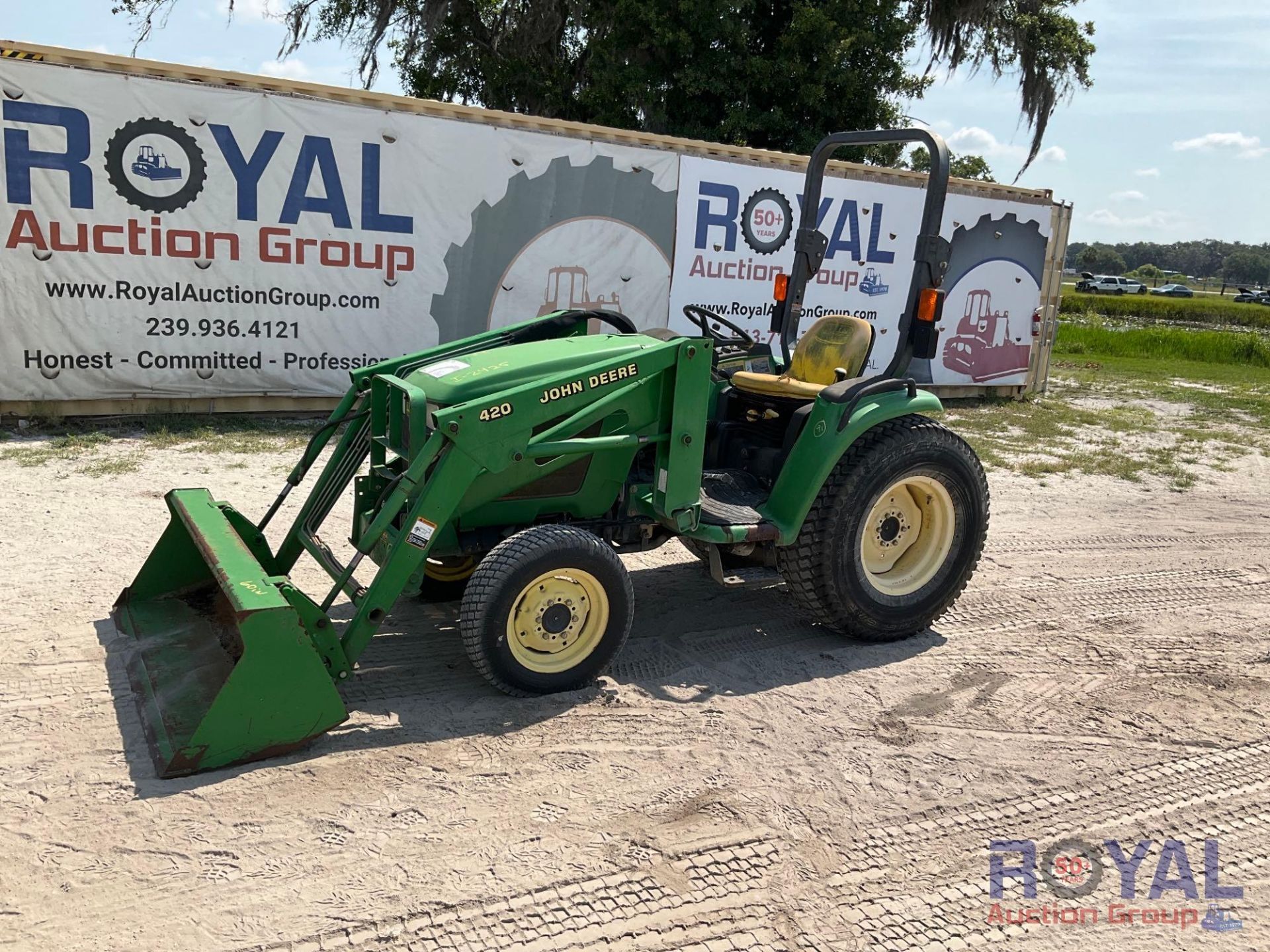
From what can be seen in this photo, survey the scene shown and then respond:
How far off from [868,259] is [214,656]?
966 centimetres

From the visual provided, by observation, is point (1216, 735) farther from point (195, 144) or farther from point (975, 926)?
point (195, 144)

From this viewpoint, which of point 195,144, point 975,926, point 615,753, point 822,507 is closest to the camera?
point 975,926

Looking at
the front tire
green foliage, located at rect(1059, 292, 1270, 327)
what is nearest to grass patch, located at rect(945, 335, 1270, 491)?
the front tire

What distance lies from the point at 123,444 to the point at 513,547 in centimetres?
518

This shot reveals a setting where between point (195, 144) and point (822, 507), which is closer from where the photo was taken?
point (822, 507)

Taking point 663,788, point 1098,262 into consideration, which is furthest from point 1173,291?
point 663,788

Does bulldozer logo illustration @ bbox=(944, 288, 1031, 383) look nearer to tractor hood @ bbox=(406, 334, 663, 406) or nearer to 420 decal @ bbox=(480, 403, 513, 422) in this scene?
tractor hood @ bbox=(406, 334, 663, 406)

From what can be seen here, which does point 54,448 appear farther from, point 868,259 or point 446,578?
→ point 868,259

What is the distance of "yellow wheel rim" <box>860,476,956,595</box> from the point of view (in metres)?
4.81

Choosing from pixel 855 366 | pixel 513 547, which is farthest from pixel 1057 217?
pixel 513 547

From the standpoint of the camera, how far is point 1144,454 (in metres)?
9.72

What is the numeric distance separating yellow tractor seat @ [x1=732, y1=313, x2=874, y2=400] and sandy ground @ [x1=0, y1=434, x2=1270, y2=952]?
1.11m

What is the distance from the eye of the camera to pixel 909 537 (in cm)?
494

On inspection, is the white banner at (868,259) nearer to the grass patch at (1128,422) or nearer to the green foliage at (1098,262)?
the grass patch at (1128,422)
